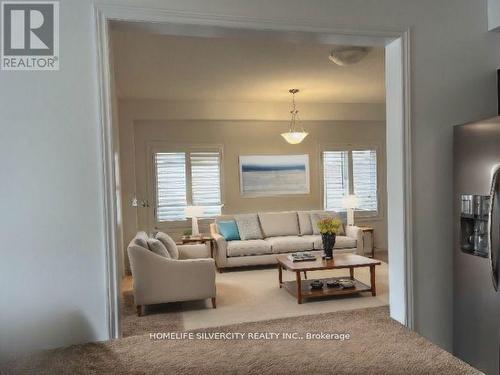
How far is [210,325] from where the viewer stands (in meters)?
3.72

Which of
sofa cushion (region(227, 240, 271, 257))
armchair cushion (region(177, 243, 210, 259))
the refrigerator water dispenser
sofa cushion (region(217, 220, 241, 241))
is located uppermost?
the refrigerator water dispenser

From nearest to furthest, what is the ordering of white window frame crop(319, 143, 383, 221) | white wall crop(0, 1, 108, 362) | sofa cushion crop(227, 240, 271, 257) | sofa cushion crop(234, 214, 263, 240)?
white wall crop(0, 1, 108, 362)
sofa cushion crop(227, 240, 271, 257)
sofa cushion crop(234, 214, 263, 240)
white window frame crop(319, 143, 383, 221)

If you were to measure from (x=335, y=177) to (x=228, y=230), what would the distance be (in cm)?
249

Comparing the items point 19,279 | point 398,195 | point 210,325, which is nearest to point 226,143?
point 210,325

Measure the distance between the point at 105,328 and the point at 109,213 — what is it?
1.97 ft

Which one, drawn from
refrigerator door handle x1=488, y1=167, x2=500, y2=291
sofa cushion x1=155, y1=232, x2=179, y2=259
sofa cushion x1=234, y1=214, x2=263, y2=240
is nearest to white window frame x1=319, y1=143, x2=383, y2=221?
sofa cushion x1=234, y1=214, x2=263, y2=240

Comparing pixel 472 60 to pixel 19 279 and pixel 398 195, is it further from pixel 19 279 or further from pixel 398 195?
pixel 19 279

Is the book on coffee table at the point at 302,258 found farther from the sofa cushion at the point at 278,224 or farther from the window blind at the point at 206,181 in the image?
the window blind at the point at 206,181

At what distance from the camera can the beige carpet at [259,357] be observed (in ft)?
4.73

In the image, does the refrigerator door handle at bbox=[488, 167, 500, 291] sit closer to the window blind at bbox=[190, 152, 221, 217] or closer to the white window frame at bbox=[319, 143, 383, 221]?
the window blind at bbox=[190, 152, 221, 217]

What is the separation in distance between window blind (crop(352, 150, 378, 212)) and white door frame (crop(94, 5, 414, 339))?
499 cm

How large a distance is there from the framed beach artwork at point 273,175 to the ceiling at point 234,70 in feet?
3.62

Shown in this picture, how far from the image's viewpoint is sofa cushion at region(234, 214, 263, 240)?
6.20m

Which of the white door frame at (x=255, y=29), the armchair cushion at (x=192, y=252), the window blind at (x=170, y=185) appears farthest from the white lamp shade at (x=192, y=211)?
the white door frame at (x=255, y=29)
